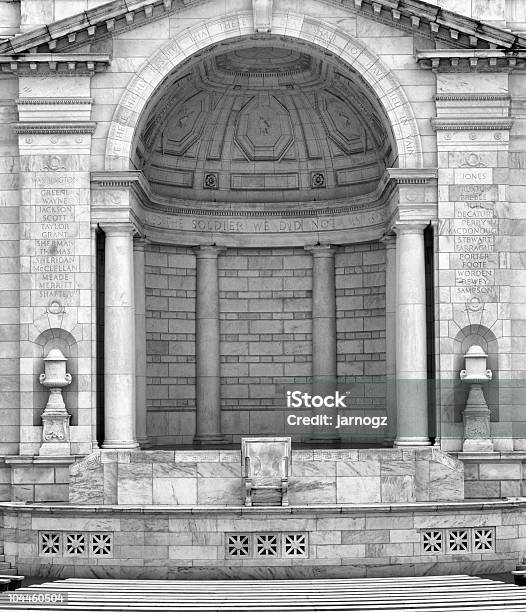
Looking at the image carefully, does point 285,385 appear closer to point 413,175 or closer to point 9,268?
point 413,175

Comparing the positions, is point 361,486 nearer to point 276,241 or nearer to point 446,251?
point 446,251

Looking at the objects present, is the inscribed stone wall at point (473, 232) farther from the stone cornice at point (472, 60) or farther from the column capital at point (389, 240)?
the column capital at point (389, 240)

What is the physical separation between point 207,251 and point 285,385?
764cm

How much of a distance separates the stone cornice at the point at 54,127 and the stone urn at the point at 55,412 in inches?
243

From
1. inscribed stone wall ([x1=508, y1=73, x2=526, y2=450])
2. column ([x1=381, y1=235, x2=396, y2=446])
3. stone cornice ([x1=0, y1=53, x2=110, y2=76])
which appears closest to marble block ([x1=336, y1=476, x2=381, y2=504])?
inscribed stone wall ([x1=508, y1=73, x2=526, y2=450])

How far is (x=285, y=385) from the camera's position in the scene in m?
34.4

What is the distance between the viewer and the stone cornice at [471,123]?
33.3 m

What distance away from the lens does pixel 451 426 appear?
32.8 m

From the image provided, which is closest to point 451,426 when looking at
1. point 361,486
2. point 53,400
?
point 361,486

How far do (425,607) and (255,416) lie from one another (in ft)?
55.3

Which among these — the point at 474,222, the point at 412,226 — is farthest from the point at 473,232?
the point at 412,226

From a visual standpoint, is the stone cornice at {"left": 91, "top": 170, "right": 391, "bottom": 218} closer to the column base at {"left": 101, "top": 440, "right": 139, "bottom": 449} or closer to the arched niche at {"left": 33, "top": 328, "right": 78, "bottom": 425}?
the arched niche at {"left": 33, "top": 328, "right": 78, "bottom": 425}

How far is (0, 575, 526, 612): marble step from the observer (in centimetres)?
2494

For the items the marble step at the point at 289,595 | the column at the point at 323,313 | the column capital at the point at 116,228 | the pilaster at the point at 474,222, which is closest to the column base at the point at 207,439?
the column at the point at 323,313
